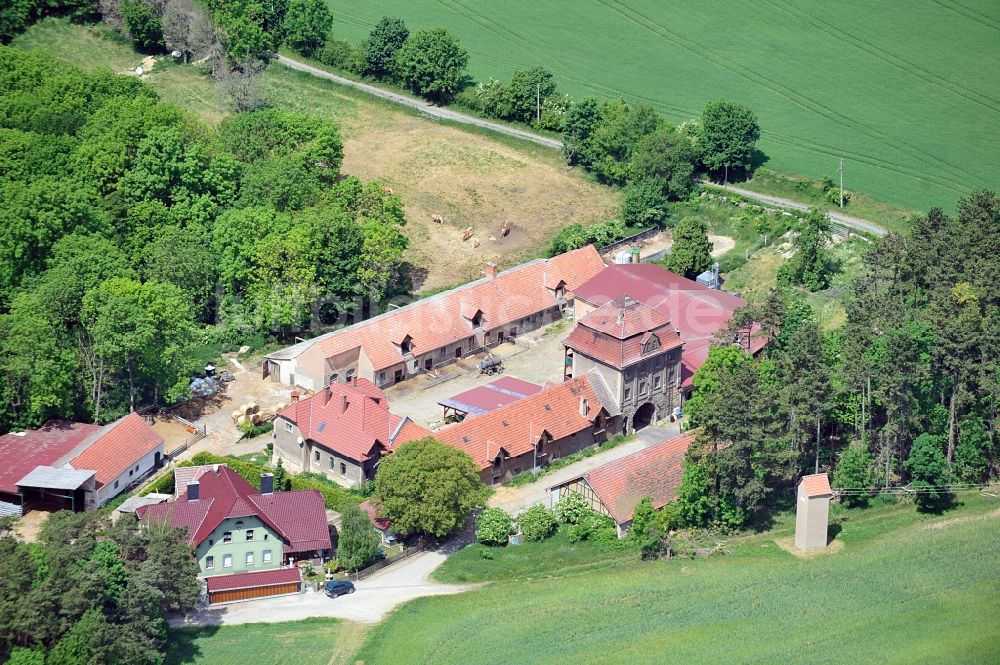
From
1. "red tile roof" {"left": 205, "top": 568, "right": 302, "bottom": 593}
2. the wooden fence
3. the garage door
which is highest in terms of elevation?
the wooden fence

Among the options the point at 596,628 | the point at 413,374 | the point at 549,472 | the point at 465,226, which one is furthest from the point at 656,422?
the point at 465,226

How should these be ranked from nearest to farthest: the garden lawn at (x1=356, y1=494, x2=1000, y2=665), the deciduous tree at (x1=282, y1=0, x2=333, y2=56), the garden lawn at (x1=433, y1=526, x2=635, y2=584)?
the garden lawn at (x1=356, y1=494, x2=1000, y2=665)
the garden lawn at (x1=433, y1=526, x2=635, y2=584)
the deciduous tree at (x1=282, y1=0, x2=333, y2=56)

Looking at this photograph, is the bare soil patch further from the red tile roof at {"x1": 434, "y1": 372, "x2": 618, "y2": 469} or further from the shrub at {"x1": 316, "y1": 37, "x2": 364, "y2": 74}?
the red tile roof at {"x1": 434, "y1": 372, "x2": 618, "y2": 469}

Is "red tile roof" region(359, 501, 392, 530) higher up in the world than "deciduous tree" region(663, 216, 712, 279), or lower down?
lower down

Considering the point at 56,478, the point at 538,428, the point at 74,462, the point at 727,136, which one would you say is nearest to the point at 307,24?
the point at 727,136

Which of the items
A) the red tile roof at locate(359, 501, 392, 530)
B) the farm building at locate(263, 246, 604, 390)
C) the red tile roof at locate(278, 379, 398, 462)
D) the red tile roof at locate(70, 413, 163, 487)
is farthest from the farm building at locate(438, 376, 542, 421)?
the red tile roof at locate(70, 413, 163, 487)

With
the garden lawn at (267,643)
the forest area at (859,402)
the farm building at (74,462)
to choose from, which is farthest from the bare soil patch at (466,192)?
the garden lawn at (267,643)

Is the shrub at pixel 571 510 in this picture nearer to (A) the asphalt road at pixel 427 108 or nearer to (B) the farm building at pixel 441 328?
(B) the farm building at pixel 441 328
